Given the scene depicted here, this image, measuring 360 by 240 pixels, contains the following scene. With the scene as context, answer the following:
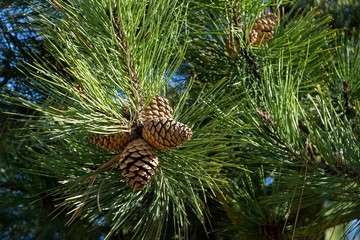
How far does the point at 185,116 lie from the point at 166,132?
0.13 metres

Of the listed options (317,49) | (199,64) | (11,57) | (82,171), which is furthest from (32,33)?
(317,49)

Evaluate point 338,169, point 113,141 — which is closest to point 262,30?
point 338,169

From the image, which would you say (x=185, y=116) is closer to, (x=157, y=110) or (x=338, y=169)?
(x=157, y=110)

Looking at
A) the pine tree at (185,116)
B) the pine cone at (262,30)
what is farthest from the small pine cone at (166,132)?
the pine cone at (262,30)

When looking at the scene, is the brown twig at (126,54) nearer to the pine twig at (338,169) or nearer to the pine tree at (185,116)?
the pine tree at (185,116)

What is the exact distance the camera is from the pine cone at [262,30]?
67.8 inches

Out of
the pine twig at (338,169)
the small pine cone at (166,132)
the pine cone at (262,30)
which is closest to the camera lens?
the small pine cone at (166,132)

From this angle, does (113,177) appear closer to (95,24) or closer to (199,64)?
(95,24)

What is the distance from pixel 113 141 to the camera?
1380 mm

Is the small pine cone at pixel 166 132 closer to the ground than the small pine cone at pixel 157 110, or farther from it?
closer to the ground

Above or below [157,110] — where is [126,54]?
above

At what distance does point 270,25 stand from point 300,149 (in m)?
0.38

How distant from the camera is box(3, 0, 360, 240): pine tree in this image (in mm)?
1310

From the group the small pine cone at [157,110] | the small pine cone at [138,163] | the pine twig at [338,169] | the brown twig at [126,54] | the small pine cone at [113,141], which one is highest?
the brown twig at [126,54]
